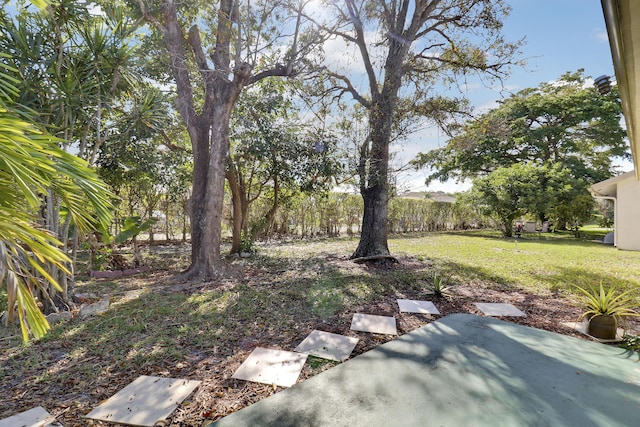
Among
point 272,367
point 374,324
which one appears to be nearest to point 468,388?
point 374,324

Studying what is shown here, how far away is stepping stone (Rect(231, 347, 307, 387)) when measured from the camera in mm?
2377

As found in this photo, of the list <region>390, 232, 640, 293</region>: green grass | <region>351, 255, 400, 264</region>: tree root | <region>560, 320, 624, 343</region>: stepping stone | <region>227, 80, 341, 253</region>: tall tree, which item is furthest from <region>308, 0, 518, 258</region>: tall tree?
<region>560, 320, 624, 343</region>: stepping stone

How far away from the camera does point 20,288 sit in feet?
5.24

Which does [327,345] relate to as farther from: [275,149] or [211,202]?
[275,149]

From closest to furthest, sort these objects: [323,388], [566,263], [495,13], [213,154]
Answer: [323,388] → [213,154] → [495,13] → [566,263]

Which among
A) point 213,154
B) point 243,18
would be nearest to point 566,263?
point 213,154

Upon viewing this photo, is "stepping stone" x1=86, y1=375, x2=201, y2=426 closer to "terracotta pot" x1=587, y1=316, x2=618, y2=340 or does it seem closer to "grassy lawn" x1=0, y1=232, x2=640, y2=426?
"grassy lawn" x1=0, y1=232, x2=640, y2=426

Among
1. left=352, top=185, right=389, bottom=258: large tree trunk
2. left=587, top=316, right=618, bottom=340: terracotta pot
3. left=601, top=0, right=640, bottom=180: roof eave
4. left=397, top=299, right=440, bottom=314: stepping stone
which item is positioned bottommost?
left=397, top=299, right=440, bottom=314: stepping stone

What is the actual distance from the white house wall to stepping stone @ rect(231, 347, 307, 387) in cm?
1341

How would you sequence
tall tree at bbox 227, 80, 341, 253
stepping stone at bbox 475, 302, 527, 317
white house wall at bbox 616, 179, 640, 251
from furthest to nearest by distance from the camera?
white house wall at bbox 616, 179, 640, 251
tall tree at bbox 227, 80, 341, 253
stepping stone at bbox 475, 302, 527, 317

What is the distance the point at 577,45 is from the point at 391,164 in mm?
4586

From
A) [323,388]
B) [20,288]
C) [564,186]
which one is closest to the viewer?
[20,288]

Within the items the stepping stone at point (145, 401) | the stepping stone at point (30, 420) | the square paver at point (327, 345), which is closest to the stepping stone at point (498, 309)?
the square paver at point (327, 345)

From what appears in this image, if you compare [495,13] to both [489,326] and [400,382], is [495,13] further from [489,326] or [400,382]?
[400,382]
